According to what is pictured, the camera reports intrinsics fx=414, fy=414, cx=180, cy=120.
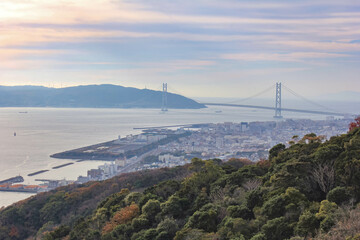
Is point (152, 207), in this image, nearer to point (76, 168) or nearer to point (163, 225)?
point (163, 225)

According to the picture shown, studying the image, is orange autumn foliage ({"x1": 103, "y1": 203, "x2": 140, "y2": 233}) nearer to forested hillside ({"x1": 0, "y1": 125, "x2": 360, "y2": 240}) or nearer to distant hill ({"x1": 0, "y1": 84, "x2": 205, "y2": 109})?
forested hillside ({"x1": 0, "y1": 125, "x2": 360, "y2": 240})

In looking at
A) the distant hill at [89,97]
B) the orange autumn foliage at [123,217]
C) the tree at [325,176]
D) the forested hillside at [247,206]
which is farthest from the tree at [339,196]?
the distant hill at [89,97]

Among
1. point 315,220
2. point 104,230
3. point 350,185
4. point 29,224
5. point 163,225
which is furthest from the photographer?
point 29,224

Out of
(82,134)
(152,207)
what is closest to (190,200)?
(152,207)

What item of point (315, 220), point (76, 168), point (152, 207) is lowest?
point (76, 168)

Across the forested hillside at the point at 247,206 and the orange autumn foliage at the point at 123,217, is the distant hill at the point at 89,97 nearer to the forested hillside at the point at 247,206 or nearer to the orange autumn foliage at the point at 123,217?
the forested hillside at the point at 247,206

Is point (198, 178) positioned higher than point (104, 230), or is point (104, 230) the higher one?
point (198, 178)

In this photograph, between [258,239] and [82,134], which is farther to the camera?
[82,134]

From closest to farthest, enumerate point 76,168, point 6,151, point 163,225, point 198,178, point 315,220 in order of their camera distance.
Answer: point 315,220
point 163,225
point 198,178
point 76,168
point 6,151
